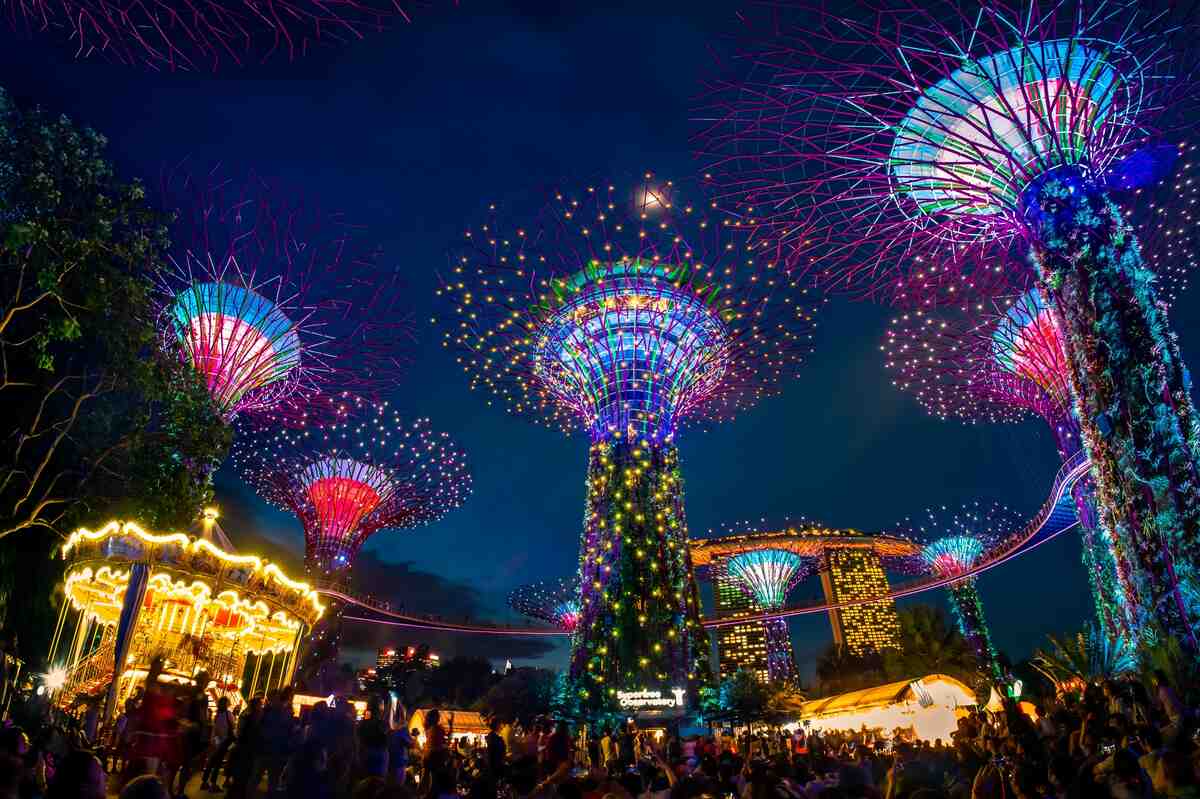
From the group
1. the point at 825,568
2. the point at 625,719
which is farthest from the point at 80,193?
the point at 825,568

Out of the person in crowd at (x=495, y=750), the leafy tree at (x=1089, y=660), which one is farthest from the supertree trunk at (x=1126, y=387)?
the person in crowd at (x=495, y=750)

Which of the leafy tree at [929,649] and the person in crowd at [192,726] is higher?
the leafy tree at [929,649]

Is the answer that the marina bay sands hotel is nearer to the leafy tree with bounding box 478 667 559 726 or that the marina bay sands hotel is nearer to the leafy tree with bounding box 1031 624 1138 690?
the leafy tree with bounding box 478 667 559 726

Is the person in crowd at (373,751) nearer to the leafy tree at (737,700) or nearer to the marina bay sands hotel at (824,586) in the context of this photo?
the leafy tree at (737,700)

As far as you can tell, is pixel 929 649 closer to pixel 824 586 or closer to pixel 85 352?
pixel 824 586

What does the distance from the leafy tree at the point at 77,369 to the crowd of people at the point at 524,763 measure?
4578 millimetres

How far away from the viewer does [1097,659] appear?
44.3 ft

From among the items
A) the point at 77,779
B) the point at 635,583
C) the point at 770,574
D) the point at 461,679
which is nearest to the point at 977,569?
the point at 770,574

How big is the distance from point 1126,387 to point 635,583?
1415cm

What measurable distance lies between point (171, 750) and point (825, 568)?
3457 inches

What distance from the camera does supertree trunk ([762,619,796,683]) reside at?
6400 centimetres

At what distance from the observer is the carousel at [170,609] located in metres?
16.2

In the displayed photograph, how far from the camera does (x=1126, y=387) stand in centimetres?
1228

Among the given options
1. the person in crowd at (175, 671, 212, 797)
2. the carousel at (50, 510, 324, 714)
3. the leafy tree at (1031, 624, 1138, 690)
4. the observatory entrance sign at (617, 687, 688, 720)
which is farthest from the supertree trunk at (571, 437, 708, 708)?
the person in crowd at (175, 671, 212, 797)
